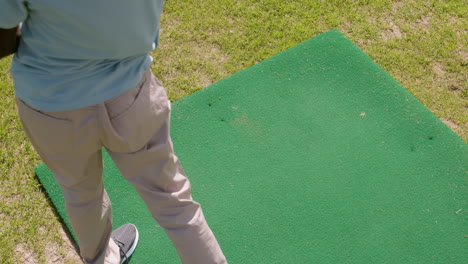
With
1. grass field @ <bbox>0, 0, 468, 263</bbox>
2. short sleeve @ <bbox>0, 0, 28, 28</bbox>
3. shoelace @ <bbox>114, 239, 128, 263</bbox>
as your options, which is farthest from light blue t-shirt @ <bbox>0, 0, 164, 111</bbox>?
grass field @ <bbox>0, 0, 468, 263</bbox>

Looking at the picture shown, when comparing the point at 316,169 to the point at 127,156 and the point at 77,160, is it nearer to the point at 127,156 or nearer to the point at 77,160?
the point at 127,156

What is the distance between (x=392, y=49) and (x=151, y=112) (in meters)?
2.41

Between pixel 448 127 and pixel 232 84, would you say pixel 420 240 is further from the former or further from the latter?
pixel 232 84

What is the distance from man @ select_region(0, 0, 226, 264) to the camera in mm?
1319

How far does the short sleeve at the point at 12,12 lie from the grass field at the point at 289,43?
5.57 feet

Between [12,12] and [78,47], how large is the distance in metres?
0.18

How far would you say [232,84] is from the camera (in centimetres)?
325

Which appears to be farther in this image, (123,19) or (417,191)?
(417,191)

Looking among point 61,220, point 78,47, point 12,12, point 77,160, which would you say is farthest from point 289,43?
point 12,12

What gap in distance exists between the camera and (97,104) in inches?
60.0

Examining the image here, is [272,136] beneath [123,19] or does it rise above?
beneath

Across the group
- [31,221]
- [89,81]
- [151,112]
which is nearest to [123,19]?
[89,81]

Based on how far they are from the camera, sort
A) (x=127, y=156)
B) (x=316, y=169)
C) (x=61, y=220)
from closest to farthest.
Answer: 1. (x=127, y=156)
2. (x=61, y=220)
3. (x=316, y=169)

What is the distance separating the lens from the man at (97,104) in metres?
1.32
